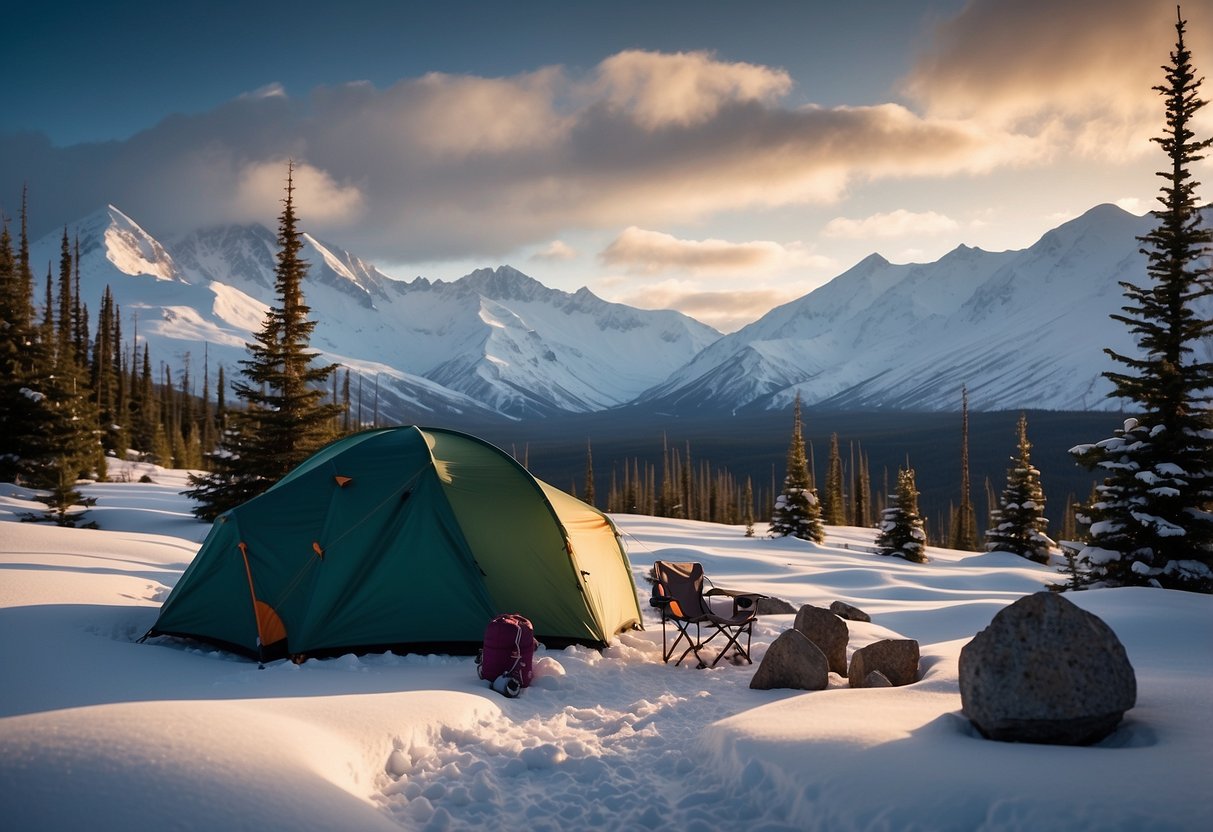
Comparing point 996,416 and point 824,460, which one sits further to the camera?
point 996,416

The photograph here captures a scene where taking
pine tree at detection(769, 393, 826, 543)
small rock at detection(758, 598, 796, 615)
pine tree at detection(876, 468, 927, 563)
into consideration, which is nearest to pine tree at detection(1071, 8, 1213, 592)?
small rock at detection(758, 598, 796, 615)

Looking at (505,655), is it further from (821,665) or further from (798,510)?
(798,510)

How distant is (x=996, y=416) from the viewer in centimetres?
17462

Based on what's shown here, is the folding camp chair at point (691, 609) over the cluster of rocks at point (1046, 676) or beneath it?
beneath

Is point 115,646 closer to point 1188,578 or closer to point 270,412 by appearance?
point 270,412

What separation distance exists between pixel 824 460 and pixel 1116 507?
441 feet

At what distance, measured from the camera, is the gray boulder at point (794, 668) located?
26.7 ft

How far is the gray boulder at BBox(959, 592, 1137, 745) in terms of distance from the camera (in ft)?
16.1

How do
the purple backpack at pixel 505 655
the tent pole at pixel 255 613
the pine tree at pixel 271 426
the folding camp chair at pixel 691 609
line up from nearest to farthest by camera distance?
the purple backpack at pixel 505 655 < the tent pole at pixel 255 613 < the folding camp chair at pixel 691 609 < the pine tree at pixel 271 426

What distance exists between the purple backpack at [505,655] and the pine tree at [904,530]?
87.1ft

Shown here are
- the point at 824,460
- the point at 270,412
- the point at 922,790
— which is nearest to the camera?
the point at 922,790

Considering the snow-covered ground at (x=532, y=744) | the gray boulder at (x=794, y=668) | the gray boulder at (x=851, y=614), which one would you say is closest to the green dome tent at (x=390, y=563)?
the snow-covered ground at (x=532, y=744)

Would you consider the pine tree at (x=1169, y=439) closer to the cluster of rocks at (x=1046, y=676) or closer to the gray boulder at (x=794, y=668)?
the gray boulder at (x=794, y=668)

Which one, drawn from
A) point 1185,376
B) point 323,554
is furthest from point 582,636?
point 1185,376
